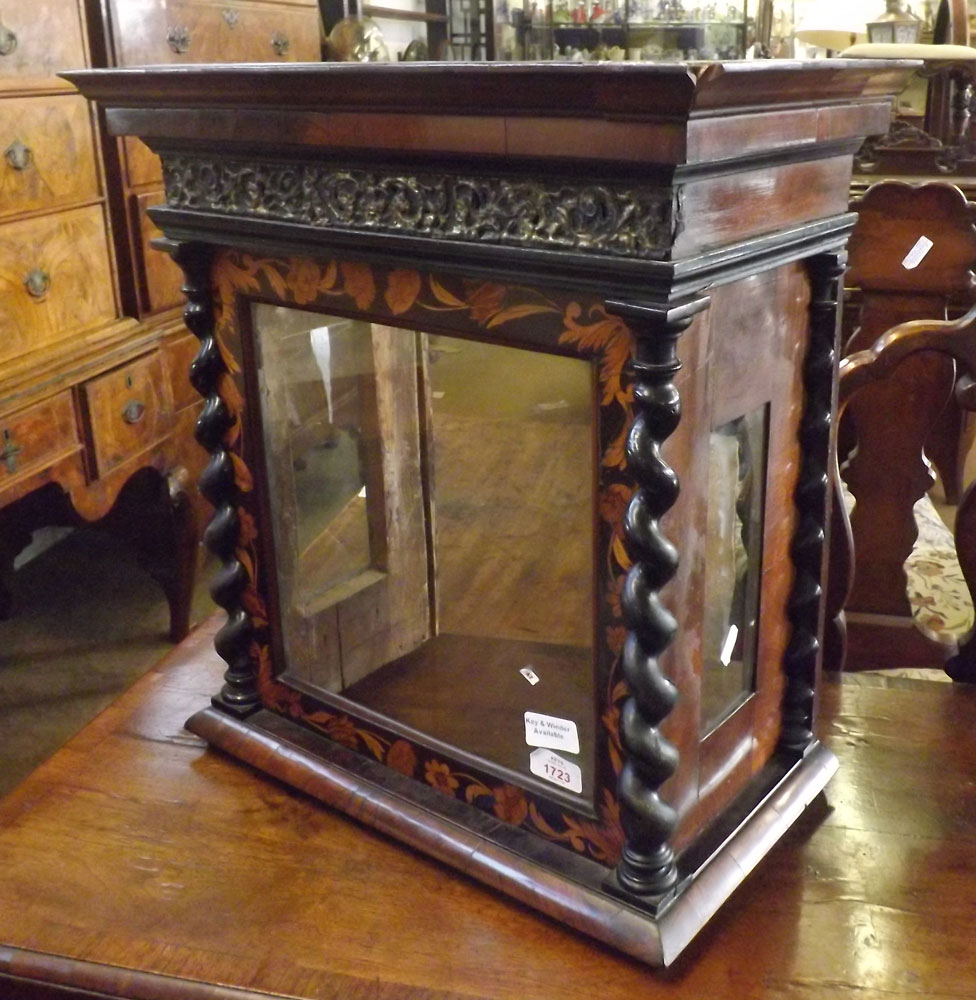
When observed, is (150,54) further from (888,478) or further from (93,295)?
(888,478)

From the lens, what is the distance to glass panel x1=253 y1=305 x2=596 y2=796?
0.74m

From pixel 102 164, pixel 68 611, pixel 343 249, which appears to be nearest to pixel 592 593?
pixel 343 249

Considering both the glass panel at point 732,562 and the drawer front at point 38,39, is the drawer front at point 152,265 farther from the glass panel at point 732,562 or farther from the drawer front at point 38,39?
the glass panel at point 732,562

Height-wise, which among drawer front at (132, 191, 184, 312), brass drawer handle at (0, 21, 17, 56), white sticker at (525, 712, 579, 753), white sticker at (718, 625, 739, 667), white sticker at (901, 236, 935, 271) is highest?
brass drawer handle at (0, 21, 17, 56)

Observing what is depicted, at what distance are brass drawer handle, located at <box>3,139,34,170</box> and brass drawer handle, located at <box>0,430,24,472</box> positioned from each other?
1.28 ft

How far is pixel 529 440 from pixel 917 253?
6.02 ft

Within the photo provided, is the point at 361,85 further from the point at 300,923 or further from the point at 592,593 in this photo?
the point at 300,923

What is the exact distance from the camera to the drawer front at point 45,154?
1651 mm

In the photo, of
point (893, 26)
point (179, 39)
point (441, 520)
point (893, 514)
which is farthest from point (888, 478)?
point (893, 26)

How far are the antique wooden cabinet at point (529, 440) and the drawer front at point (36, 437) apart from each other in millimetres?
883

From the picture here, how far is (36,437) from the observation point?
1.74 metres

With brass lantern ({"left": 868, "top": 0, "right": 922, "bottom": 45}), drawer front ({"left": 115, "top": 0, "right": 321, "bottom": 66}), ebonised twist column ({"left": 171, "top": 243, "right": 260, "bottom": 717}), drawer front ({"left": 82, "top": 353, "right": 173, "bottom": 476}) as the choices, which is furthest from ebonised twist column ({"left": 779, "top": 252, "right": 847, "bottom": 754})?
brass lantern ({"left": 868, "top": 0, "right": 922, "bottom": 45})

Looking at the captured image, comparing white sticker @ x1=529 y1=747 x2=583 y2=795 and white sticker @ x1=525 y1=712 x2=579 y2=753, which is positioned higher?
white sticker @ x1=525 y1=712 x2=579 y2=753

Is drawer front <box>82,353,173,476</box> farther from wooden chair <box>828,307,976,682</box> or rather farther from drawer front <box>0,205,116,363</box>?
wooden chair <box>828,307,976,682</box>
